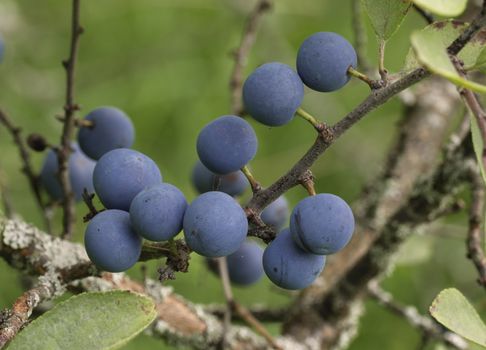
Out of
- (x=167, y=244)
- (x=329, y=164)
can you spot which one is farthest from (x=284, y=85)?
(x=329, y=164)

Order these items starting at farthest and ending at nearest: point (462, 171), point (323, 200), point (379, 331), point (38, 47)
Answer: point (38, 47)
point (379, 331)
point (462, 171)
point (323, 200)

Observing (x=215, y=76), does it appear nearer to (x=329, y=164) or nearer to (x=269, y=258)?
(x=329, y=164)

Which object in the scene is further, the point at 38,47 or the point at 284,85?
the point at 38,47

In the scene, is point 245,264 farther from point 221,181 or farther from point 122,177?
point 122,177

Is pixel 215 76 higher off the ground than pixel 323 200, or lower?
lower

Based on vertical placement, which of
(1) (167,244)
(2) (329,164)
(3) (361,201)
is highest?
(1) (167,244)

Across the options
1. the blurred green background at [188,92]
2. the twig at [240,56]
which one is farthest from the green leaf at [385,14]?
the blurred green background at [188,92]

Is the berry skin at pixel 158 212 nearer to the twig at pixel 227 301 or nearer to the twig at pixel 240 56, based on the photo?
the twig at pixel 227 301
